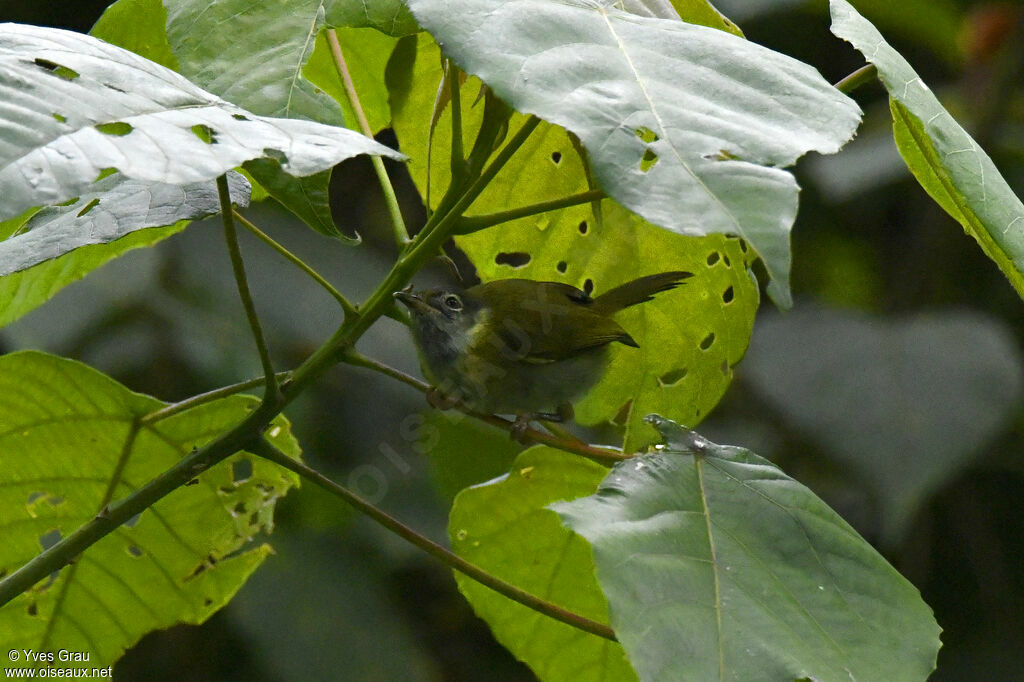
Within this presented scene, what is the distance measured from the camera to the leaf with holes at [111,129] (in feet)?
3.24

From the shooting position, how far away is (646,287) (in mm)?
2115

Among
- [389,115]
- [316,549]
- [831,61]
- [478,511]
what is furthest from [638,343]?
[831,61]

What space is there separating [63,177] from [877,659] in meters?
1.05

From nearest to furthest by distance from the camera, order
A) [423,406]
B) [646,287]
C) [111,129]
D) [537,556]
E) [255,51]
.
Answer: [111,129] → [255,51] → [537,556] → [646,287] → [423,406]

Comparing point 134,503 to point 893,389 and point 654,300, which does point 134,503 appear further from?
point 893,389

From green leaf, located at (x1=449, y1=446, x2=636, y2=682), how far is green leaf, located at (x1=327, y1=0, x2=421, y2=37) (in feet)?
2.67

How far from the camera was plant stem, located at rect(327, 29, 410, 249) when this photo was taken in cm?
164

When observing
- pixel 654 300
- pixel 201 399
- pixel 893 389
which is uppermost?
pixel 201 399

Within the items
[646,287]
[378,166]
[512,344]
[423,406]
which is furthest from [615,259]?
[423,406]

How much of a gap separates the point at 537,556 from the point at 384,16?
1022 mm

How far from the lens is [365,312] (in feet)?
4.79

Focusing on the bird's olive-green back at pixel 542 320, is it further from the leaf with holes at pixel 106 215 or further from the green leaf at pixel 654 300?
the leaf with holes at pixel 106 215

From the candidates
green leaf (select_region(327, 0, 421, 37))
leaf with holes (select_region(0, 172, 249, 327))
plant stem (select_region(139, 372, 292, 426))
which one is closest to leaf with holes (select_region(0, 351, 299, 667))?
plant stem (select_region(139, 372, 292, 426))

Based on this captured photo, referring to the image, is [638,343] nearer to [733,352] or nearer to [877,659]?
[733,352]
